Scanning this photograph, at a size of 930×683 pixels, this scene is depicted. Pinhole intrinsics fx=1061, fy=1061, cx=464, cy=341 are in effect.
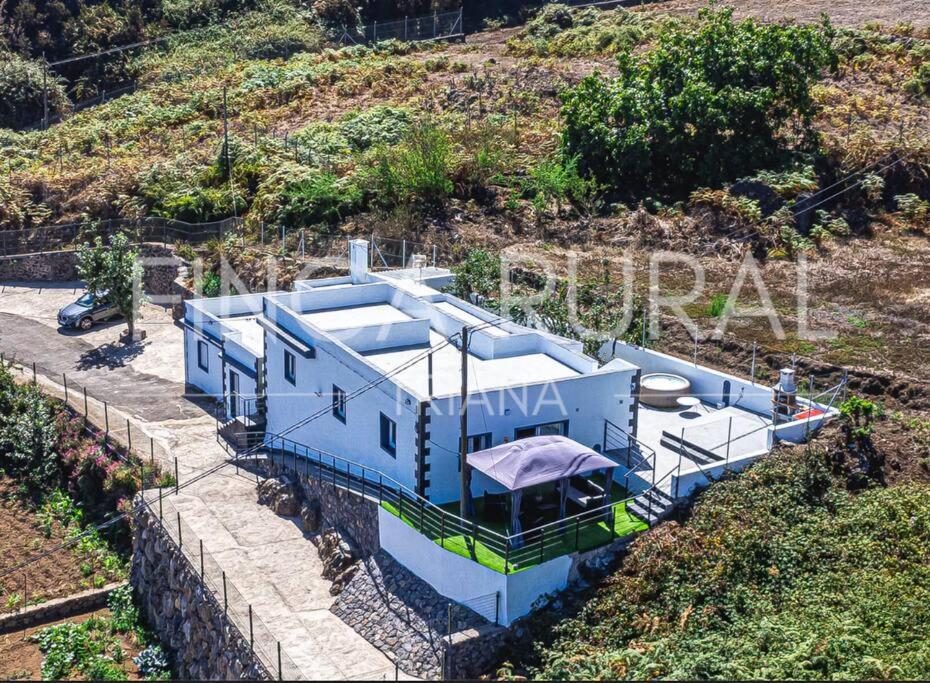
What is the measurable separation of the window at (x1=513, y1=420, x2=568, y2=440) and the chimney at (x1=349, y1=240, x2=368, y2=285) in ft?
33.9

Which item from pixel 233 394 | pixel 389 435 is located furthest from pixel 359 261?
pixel 389 435

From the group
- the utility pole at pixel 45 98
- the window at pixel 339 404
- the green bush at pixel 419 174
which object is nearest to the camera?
the window at pixel 339 404

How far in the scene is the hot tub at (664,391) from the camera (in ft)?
92.8

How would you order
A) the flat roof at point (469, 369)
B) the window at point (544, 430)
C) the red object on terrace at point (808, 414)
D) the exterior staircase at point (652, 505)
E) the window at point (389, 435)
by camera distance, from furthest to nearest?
1. the red object on terrace at point (808, 414)
2. the flat roof at point (469, 369)
3. the window at point (389, 435)
4. the window at point (544, 430)
5. the exterior staircase at point (652, 505)

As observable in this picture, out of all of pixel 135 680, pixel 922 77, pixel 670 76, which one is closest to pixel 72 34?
pixel 670 76

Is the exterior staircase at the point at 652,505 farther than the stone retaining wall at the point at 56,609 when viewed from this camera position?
No

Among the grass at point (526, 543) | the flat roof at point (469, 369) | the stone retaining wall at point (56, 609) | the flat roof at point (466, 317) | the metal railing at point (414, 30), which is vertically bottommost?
the stone retaining wall at point (56, 609)

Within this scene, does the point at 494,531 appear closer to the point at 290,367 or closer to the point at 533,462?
the point at 533,462

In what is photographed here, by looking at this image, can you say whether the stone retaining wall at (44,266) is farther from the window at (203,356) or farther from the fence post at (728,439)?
the fence post at (728,439)

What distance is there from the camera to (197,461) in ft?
97.7

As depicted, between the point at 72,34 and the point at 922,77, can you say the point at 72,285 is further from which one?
the point at 922,77

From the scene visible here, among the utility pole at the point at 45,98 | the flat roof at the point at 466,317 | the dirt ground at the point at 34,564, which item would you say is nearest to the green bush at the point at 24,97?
the utility pole at the point at 45,98

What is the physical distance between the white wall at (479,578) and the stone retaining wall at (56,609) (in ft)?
30.1

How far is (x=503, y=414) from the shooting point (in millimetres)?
23953
